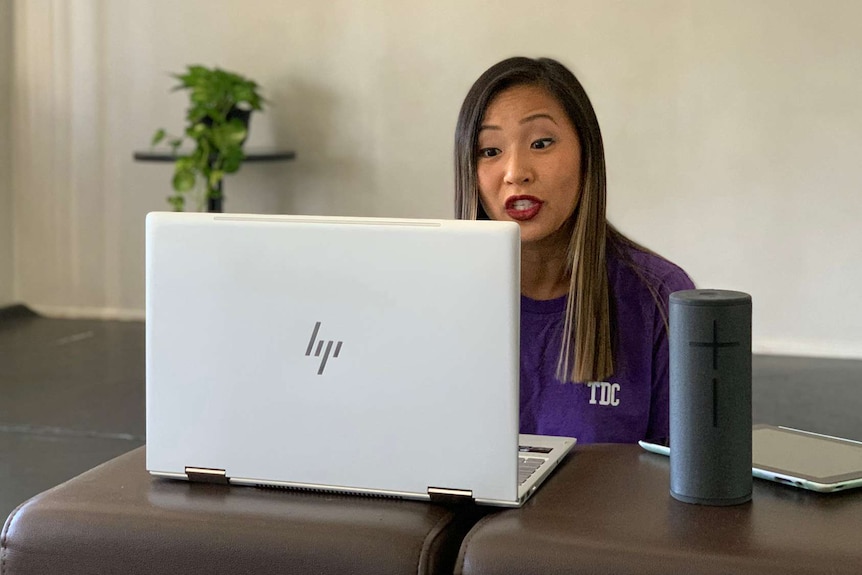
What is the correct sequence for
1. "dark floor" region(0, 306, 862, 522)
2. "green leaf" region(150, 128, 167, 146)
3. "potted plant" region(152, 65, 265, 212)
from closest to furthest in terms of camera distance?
"dark floor" region(0, 306, 862, 522)
"potted plant" region(152, 65, 265, 212)
"green leaf" region(150, 128, 167, 146)

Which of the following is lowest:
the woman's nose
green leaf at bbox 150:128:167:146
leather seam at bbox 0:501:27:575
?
leather seam at bbox 0:501:27:575

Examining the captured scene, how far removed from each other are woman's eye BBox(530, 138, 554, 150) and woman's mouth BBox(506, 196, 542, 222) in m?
0.08

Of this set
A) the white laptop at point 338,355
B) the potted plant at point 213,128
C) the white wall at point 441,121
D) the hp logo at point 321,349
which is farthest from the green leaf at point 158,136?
the hp logo at point 321,349

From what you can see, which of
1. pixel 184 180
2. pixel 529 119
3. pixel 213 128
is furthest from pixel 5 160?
pixel 529 119

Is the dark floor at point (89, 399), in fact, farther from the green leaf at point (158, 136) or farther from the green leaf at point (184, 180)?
the green leaf at point (158, 136)

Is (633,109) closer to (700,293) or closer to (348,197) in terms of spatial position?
(348,197)

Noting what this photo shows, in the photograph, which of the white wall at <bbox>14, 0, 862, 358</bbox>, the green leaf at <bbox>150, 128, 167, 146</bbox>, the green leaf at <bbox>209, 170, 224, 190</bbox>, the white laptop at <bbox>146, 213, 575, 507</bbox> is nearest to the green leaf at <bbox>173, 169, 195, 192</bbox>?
the green leaf at <bbox>209, 170, 224, 190</bbox>

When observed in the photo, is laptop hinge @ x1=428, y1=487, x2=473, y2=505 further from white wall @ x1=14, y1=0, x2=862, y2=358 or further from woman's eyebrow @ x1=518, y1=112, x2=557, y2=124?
white wall @ x1=14, y1=0, x2=862, y2=358

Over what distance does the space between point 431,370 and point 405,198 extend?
165 inches

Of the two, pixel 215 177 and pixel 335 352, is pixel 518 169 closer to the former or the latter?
pixel 335 352

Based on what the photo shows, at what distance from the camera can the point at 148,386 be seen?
116 centimetres

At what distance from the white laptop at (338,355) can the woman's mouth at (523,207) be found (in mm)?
502

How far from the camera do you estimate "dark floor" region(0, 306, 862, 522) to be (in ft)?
10.7

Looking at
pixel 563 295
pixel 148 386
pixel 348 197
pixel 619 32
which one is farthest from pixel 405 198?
pixel 148 386
